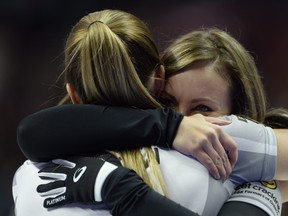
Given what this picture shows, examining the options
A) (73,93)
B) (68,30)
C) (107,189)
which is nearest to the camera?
(107,189)

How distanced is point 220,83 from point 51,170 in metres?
0.39

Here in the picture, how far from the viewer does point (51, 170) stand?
0.83 metres

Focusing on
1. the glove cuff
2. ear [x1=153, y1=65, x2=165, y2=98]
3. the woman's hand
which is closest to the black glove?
the glove cuff

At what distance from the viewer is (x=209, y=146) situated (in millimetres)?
782

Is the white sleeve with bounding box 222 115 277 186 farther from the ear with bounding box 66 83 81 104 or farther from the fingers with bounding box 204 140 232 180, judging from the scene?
the ear with bounding box 66 83 81 104

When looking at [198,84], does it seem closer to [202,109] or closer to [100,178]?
[202,109]

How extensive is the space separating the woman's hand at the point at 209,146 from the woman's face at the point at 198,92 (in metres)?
0.19

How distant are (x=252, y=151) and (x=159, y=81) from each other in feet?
0.81

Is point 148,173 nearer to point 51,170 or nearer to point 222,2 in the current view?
point 51,170

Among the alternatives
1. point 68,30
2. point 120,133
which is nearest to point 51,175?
point 120,133

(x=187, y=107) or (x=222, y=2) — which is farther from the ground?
(x=187, y=107)

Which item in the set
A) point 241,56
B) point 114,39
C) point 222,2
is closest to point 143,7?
point 222,2

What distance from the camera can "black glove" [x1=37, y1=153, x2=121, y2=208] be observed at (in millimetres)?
751

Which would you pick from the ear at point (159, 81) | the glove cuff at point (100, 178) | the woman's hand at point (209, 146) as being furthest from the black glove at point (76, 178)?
the ear at point (159, 81)
